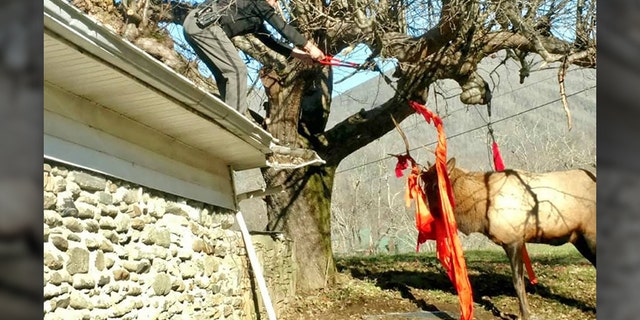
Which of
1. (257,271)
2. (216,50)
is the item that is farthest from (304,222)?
(216,50)

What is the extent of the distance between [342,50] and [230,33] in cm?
274

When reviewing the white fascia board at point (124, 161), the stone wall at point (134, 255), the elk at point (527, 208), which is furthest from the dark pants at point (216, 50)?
the elk at point (527, 208)

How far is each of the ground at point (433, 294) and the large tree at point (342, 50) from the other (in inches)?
28.6

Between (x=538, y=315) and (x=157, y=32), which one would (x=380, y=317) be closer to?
(x=538, y=315)

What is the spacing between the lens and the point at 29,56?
606mm

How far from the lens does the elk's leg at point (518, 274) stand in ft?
34.4

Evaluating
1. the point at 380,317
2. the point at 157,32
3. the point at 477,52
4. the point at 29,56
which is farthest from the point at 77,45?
the point at 477,52

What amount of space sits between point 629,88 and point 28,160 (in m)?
0.46

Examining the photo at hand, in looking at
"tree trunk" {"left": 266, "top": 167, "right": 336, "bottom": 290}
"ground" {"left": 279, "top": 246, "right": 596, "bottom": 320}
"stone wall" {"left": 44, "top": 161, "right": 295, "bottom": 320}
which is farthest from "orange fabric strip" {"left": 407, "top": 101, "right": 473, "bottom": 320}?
"stone wall" {"left": 44, "top": 161, "right": 295, "bottom": 320}

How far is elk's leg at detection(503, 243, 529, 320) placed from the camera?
34.4 feet

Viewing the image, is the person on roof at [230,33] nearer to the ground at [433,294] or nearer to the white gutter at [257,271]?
the white gutter at [257,271]

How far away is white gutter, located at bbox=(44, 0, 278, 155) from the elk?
476cm

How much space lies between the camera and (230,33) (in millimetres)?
8125

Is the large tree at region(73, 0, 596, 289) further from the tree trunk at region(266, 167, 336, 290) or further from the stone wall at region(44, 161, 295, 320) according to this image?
the stone wall at region(44, 161, 295, 320)
